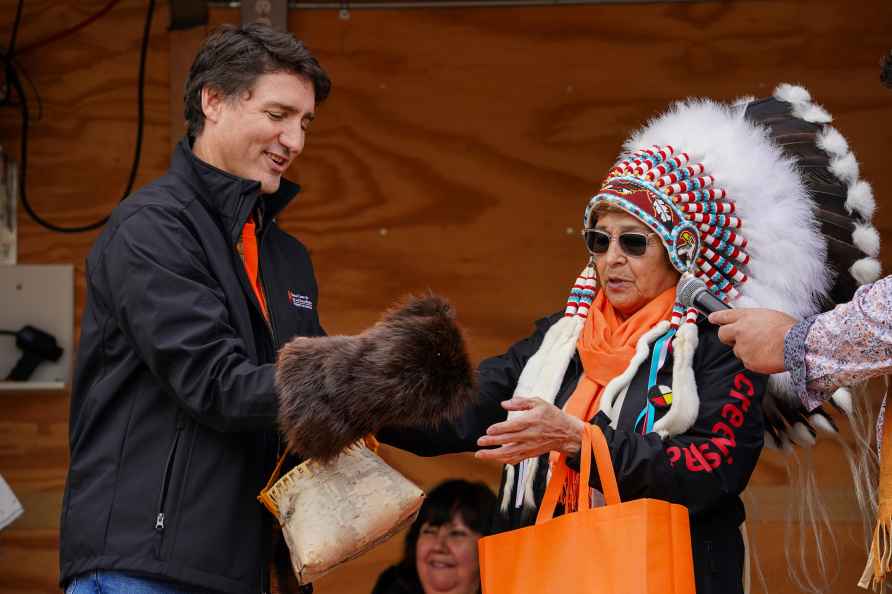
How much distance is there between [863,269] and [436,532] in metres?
1.64

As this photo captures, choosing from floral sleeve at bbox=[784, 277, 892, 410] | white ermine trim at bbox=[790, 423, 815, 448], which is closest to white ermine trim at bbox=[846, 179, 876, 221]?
white ermine trim at bbox=[790, 423, 815, 448]

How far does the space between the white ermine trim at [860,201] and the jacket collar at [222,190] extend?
57.0 inches

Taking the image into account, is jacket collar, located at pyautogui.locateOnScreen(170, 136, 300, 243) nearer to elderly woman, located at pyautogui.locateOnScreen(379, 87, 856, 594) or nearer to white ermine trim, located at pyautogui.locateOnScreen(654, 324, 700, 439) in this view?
elderly woman, located at pyautogui.locateOnScreen(379, 87, 856, 594)

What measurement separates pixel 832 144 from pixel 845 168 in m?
0.07

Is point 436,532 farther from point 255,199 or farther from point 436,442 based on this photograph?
point 255,199

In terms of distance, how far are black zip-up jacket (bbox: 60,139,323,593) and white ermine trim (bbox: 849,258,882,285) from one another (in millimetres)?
1435

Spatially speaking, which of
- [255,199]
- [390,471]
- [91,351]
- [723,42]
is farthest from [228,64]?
[723,42]

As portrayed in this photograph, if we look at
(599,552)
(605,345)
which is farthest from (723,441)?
(599,552)

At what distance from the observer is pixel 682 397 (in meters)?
3.13

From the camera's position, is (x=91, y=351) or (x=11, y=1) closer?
(x=91, y=351)

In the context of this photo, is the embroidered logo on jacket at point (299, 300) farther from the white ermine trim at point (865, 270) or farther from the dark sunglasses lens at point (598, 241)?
the white ermine trim at point (865, 270)

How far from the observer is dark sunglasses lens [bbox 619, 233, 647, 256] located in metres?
3.34

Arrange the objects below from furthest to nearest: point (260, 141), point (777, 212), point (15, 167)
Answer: point (15, 167)
point (777, 212)
point (260, 141)

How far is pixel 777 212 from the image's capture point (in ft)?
11.2
